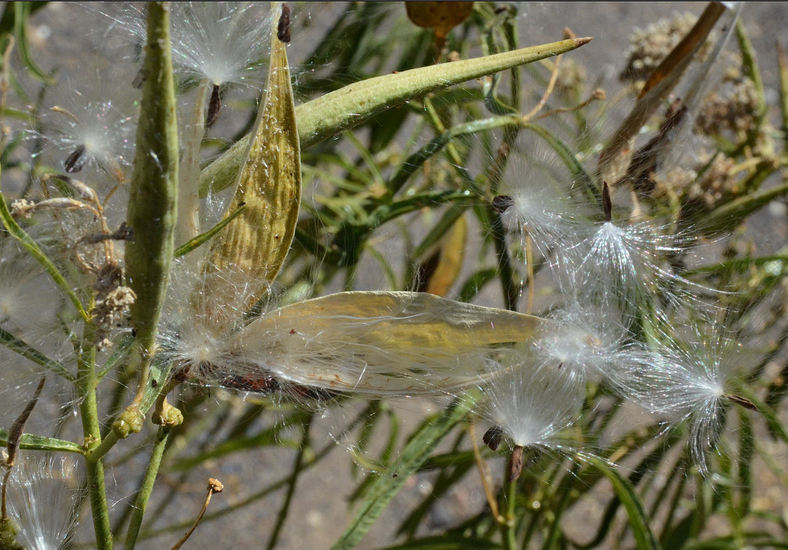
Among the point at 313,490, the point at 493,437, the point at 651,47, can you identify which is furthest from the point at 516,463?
the point at 313,490

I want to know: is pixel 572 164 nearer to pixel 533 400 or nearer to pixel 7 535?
pixel 533 400

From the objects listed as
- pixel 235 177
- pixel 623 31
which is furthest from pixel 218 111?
pixel 623 31

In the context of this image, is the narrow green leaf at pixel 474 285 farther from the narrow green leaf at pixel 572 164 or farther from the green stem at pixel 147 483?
the green stem at pixel 147 483

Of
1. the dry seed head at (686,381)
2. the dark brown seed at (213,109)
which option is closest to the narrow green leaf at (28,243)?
the dark brown seed at (213,109)

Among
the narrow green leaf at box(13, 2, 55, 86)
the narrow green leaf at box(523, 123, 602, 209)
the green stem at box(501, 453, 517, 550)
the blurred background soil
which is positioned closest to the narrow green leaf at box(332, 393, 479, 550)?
the green stem at box(501, 453, 517, 550)

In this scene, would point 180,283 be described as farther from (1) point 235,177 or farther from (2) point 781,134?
(2) point 781,134

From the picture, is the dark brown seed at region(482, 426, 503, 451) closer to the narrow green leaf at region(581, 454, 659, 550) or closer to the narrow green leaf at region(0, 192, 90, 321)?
the narrow green leaf at region(581, 454, 659, 550)
